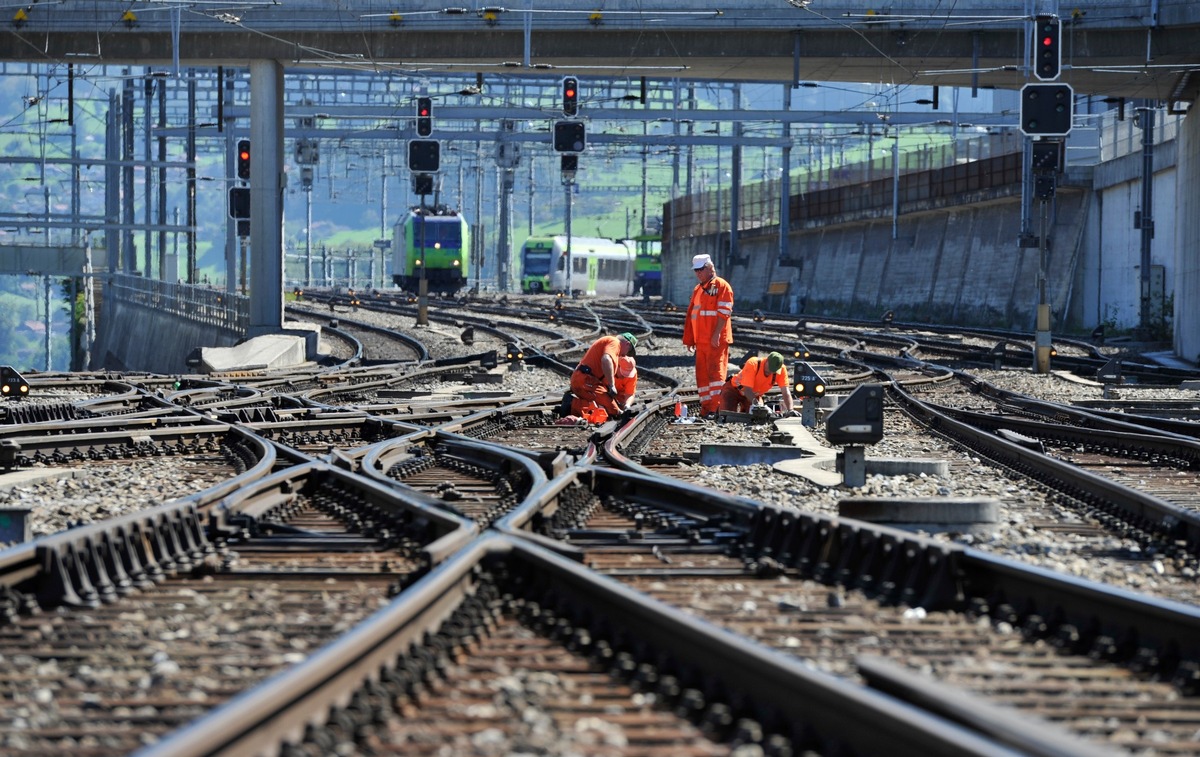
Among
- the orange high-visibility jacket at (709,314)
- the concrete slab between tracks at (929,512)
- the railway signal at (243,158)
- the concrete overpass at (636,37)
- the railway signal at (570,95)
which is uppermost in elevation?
the concrete overpass at (636,37)

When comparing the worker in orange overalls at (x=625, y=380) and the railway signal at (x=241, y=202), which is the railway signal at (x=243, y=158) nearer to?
the railway signal at (x=241, y=202)

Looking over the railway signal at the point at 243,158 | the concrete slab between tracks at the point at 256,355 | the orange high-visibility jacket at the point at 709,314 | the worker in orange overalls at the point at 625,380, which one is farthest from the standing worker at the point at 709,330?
the railway signal at the point at 243,158

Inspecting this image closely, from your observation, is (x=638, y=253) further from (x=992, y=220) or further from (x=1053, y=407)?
(x=1053, y=407)

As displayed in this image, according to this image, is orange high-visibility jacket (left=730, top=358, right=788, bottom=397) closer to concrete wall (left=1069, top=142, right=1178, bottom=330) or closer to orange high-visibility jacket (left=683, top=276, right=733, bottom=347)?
orange high-visibility jacket (left=683, top=276, right=733, bottom=347)

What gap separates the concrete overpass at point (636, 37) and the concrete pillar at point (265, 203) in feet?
1.83

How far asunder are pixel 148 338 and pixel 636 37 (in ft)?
55.3

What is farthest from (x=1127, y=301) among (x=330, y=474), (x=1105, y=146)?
(x=330, y=474)

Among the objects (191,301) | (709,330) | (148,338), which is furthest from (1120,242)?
(709,330)

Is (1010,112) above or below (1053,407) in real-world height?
above

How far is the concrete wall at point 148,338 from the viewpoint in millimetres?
33750

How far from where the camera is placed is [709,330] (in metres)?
14.8

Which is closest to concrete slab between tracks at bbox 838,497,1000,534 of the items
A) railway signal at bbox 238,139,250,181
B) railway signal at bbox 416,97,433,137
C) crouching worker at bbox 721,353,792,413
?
crouching worker at bbox 721,353,792,413

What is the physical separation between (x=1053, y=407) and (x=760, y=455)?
5378mm

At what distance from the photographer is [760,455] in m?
11.5
